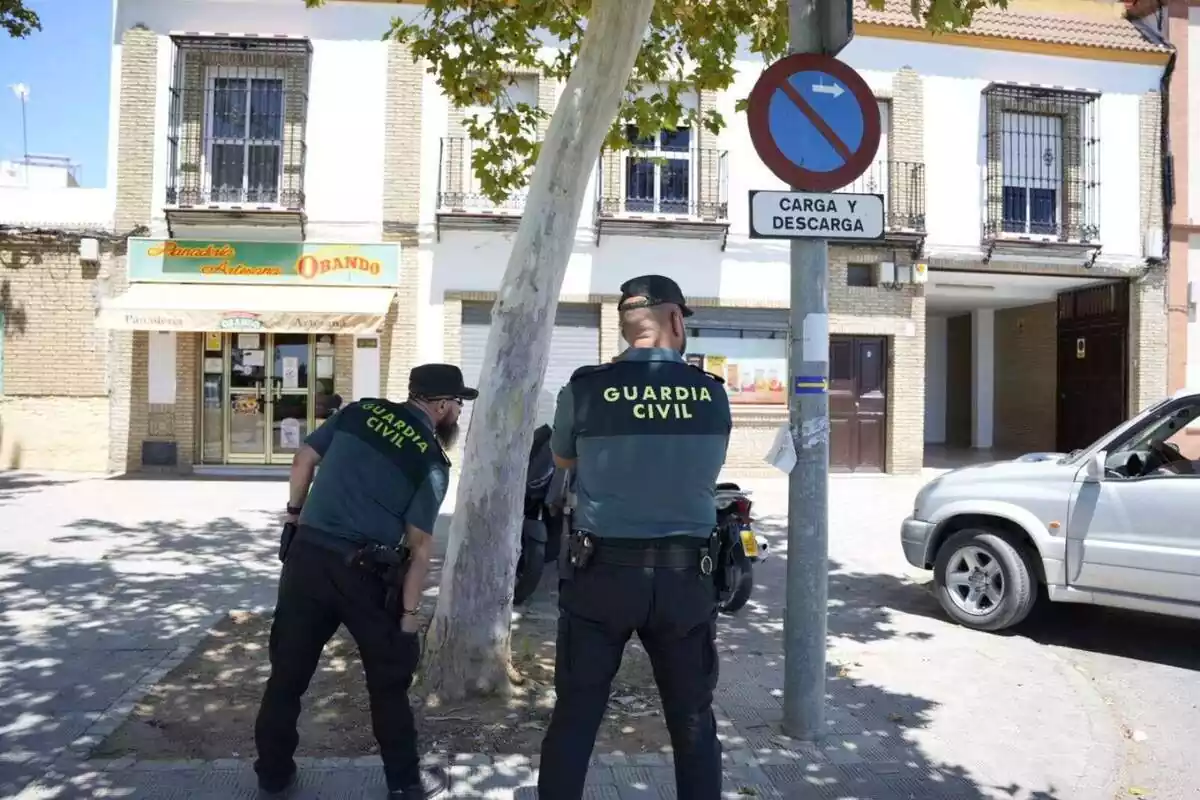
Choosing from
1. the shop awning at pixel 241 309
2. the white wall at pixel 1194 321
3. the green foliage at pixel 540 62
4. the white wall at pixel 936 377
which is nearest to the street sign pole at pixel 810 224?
the green foliage at pixel 540 62

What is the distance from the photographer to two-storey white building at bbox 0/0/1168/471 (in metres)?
13.6

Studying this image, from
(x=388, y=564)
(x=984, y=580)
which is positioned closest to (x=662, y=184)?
(x=984, y=580)

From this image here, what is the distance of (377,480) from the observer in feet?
10.5

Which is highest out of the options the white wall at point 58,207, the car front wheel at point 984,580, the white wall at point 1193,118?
the white wall at point 1193,118

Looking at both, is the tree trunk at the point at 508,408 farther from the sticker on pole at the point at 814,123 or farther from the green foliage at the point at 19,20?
the green foliage at the point at 19,20

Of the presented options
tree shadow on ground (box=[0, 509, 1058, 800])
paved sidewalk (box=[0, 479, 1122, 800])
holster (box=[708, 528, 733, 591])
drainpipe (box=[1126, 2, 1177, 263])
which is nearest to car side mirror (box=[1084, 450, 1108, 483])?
paved sidewalk (box=[0, 479, 1122, 800])

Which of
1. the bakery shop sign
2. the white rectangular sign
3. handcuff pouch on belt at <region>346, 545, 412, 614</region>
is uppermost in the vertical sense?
the bakery shop sign

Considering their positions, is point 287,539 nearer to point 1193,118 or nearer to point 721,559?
point 721,559

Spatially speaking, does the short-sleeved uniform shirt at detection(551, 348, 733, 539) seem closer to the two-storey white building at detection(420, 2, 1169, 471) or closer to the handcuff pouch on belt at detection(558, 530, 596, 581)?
the handcuff pouch on belt at detection(558, 530, 596, 581)

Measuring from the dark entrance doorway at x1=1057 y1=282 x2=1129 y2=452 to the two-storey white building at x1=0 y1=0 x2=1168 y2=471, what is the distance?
173 millimetres

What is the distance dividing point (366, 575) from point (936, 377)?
20.3 metres

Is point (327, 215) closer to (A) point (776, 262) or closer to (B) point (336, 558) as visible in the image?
(A) point (776, 262)

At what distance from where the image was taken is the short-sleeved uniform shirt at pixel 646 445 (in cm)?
276

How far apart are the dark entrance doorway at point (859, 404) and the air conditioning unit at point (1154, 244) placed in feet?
16.0
